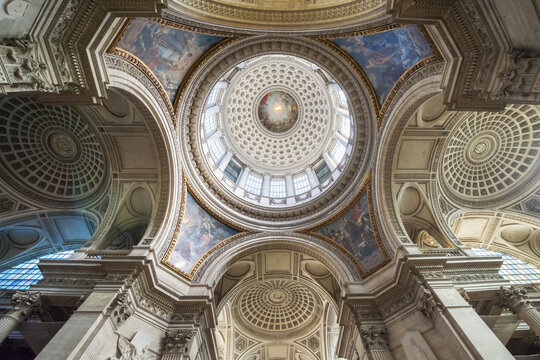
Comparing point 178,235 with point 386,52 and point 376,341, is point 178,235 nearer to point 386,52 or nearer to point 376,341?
point 376,341

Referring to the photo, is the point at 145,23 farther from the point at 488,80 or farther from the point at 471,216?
the point at 471,216

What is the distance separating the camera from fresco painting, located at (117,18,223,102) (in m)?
9.87

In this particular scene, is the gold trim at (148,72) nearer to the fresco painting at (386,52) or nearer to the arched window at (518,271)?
the fresco painting at (386,52)

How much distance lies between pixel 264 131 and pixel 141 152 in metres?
14.8

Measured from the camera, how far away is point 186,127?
1476 cm

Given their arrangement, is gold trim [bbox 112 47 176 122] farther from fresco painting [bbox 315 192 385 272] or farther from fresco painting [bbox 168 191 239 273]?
fresco painting [bbox 315 192 385 272]

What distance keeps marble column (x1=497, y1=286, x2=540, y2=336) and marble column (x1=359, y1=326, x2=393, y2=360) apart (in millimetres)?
4618

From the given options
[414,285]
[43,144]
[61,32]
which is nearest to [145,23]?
[61,32]

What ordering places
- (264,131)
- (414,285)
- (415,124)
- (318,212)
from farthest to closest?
(264,131), (318,212), (415,124), (414,285)

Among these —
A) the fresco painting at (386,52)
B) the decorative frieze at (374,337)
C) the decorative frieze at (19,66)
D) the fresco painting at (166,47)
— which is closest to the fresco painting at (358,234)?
the decorative frieze at (374,337)

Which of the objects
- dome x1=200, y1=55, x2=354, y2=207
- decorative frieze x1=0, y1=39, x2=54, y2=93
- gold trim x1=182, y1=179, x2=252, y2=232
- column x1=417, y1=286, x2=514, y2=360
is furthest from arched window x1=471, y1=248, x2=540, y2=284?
decorative frieze x1=0, y1=39, x2=54, y2=93

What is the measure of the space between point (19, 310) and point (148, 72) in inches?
383

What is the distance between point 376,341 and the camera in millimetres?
10602

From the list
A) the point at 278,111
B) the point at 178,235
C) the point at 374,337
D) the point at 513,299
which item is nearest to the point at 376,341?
the point at 374,337
